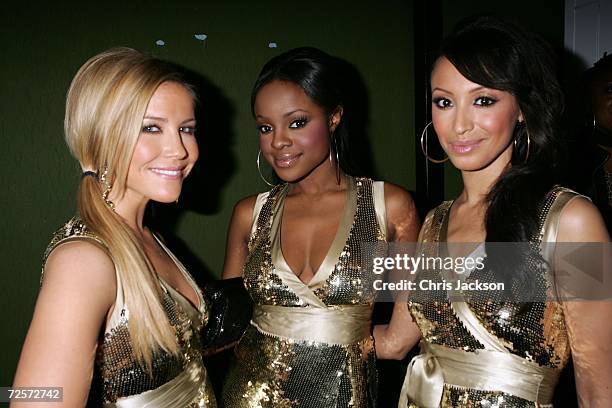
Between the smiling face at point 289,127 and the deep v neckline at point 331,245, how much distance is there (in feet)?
0.62

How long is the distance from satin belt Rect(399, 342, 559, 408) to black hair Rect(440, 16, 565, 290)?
0.76 ft

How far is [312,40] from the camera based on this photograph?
2.80m

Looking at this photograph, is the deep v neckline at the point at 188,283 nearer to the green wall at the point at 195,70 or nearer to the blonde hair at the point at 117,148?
the blonde hair at the point at 117,148

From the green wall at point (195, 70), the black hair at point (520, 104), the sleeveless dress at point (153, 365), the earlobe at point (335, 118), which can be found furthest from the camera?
the green wall at point (195, 70)

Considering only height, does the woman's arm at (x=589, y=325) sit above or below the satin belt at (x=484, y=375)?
above

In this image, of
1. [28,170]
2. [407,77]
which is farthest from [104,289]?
[407,77]

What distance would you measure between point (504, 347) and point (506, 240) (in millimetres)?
283

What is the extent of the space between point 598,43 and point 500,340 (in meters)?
2.60

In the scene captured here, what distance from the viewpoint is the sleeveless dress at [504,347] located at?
4.34ft

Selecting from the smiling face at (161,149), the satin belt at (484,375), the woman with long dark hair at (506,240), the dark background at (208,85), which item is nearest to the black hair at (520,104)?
the woman with long dark hair at (506,240)

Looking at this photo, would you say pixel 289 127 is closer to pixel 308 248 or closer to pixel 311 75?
pixel 311 75

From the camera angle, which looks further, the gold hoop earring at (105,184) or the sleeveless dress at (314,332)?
the sleeveless dress at (314,332)

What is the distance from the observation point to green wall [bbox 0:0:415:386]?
7.46 ft

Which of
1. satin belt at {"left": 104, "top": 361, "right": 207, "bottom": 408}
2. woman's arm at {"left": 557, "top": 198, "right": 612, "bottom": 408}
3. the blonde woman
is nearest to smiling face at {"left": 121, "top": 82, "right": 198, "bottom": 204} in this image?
the blonde woman
